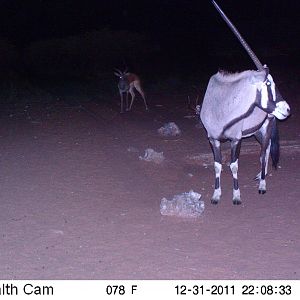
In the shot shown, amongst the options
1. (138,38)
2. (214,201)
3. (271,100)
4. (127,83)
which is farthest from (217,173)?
(138,38)

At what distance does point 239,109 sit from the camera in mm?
8461

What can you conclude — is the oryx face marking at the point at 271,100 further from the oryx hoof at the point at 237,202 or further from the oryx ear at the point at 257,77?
the oryx hoof at the point at 237,202

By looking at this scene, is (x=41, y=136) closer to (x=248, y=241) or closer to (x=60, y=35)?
(x=248, y=241)

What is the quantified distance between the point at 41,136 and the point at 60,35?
82.2 ft

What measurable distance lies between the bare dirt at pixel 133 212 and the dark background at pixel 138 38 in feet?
35.7

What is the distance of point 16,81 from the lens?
24141mm

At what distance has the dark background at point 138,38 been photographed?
28.2 meters

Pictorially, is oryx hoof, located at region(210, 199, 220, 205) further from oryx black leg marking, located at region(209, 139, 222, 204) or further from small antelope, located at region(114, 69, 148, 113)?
small antelope, located at region(114, 69, 148, 113)

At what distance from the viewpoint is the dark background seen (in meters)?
28.2

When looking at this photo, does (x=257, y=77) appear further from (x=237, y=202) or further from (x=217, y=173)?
(x=237, y=202)

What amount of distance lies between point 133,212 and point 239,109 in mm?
2017

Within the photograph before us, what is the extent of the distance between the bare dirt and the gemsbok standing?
25.3 inches

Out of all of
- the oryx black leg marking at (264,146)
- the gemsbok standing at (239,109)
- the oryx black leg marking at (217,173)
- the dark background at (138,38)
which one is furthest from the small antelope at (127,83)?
the oryx black leg marking at (217,173)

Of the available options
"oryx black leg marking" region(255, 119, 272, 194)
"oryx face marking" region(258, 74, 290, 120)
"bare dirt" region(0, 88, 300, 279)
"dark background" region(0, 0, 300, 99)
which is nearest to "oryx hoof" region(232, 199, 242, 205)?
"bare dirt" region(0, 88, 300, 279)
